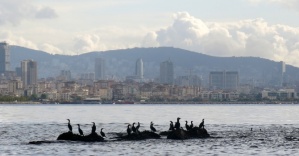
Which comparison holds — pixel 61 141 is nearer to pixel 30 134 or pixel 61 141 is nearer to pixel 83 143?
pixel 83 143

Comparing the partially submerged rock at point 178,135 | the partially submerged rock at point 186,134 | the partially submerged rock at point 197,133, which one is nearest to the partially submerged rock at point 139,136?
the partially submerged rock at point 178,135

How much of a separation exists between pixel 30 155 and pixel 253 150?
18.3 metres

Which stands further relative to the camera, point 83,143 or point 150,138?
point 150,138

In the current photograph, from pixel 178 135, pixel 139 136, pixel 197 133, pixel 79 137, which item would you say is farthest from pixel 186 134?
pixel 79 137

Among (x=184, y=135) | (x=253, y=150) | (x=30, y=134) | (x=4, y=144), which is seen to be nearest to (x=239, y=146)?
(x=253, y=150)

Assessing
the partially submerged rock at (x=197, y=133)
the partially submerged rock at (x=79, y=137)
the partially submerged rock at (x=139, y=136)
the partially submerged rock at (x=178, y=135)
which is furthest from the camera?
the partially submerged rock at (x=197, y=133)

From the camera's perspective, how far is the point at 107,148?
67.4 meters

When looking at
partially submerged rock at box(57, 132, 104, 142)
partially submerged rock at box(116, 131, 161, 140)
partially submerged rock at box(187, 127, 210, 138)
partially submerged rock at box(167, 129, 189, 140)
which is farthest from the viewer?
partially submerged rock at box(187, 127, 210, 138)

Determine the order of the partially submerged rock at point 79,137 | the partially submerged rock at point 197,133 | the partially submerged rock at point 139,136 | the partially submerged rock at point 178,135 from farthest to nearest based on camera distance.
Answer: the partially submerged rock at point 197,133
the partially submerged rock at point 178,135
the partially submerged rock at point 139,136
the partially submerged rock at point 79,137

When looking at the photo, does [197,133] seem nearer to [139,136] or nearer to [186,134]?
[186,134]

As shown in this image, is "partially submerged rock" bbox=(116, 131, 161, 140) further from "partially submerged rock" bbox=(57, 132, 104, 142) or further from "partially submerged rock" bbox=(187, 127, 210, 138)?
"partially submerged rock" bbox=(57, 132, 104, 142)

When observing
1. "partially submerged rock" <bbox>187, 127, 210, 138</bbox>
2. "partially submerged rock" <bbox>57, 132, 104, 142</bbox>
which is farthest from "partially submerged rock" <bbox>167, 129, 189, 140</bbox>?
"partially submerged rock" <bbox>57, 132, 104, 142</bbox>

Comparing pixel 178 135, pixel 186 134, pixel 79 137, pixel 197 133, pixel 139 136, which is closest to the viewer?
pixel 79 137

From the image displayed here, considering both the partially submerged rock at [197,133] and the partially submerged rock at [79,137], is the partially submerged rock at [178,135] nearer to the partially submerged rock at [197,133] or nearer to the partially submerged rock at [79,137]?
the partially submerged rock at [197,133]
